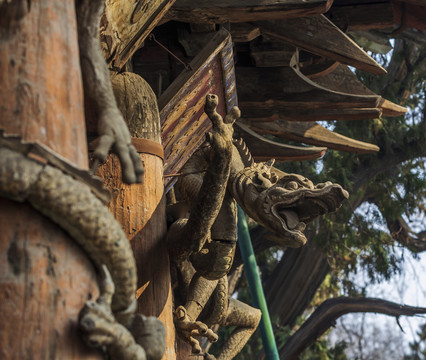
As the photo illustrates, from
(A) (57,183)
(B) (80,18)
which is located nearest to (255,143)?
(B) (80,18)

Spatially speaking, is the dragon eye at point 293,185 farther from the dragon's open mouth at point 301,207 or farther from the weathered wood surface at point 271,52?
the weathered wood surface at point 271,52

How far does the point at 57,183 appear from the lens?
9.12 ft

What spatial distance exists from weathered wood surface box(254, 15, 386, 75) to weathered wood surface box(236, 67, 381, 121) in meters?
0.54

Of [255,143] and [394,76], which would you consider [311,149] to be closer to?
[255,143]

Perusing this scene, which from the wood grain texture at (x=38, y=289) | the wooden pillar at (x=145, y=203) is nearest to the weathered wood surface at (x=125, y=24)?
the wooden pillar at (x=145, y=203)

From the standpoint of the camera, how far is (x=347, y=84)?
28.7 ft

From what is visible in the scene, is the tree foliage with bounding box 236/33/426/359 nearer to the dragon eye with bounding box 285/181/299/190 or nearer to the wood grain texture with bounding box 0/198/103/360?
the dragon eye with bounding box 285/181/299/190

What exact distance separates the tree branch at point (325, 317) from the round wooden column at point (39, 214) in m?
8.46

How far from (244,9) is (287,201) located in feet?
5.27

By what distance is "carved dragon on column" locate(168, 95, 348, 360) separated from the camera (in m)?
4.82

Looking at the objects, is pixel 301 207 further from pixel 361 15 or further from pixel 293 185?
pixel 361 15

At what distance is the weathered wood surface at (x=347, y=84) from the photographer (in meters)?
8.66

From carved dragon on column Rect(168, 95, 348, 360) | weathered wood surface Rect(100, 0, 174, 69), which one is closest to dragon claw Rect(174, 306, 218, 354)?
carved dragon on column Rect(168, 95, 348, 360)

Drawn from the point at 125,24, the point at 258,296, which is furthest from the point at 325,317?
the point at 125,24
